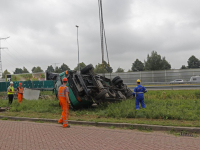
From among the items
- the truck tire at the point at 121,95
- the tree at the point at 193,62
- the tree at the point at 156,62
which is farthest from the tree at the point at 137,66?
the truck tire at the point at 121,95

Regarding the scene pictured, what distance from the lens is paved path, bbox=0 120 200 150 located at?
5.02 meters

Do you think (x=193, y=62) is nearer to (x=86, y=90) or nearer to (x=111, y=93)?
(x=111, y=93)

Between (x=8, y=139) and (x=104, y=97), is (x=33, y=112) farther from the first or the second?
(x=8, y=139)

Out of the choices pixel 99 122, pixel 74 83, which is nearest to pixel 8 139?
pixel 99 122

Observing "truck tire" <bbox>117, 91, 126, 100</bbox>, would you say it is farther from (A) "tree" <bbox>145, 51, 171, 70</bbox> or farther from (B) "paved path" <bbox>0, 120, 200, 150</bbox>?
(A) "tree" <bbox>145, 51, 171, 70</bbox>

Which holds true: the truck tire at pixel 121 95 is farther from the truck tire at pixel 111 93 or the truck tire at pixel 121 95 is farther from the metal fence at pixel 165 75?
the metal fence at pixel 165 75

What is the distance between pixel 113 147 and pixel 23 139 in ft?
8.31

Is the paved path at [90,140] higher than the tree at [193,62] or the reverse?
the reverse

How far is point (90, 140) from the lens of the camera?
559cm

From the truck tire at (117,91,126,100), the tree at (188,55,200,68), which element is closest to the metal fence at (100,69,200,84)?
the truck tire at (117,91,126,100)

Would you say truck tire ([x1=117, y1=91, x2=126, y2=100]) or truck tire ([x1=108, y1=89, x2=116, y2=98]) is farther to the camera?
truck tire ([x1=117, y1=91, x2=126, y2=100])

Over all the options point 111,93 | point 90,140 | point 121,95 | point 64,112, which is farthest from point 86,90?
point 90,140

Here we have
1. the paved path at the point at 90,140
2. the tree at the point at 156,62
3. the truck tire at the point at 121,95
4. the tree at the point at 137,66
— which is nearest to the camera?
the paved path at the point at 90,140

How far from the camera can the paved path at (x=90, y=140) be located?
198 inches
